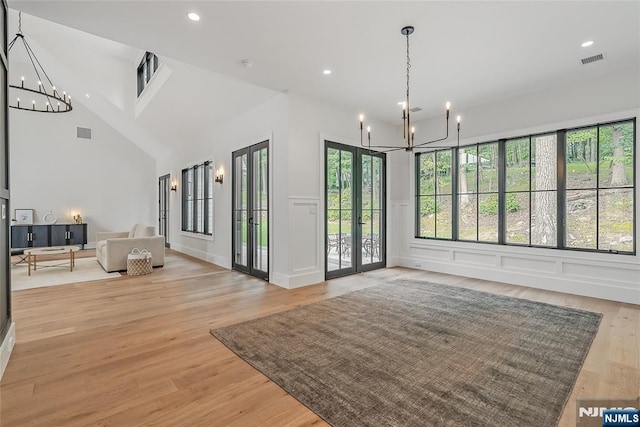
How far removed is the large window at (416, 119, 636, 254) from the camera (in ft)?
13.9

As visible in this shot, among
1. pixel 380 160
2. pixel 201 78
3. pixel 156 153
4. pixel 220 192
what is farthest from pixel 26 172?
pixel 380 160

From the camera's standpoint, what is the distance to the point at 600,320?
11.2 feet

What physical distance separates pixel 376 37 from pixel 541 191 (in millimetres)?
3667

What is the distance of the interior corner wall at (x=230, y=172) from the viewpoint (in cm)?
491

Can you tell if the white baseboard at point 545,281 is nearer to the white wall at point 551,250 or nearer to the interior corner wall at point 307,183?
the white wall at point 551,250

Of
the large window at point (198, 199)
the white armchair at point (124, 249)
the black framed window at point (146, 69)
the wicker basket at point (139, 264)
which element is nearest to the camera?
the wicker basket at point (139, 264)

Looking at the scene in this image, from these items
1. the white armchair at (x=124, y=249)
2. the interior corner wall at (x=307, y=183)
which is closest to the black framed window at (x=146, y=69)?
the white armchair at (x=124, y=249)

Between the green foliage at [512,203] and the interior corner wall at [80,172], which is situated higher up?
the interior corner wall at [80,172]

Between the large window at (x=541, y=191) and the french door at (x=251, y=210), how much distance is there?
10.9 feet

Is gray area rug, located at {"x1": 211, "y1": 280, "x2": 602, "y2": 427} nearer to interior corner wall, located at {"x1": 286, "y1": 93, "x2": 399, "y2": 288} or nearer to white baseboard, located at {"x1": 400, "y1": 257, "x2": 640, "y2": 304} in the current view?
white baseboard, located at {"x1": 400, "y1": 257, "x2": 640, "y2": 304}

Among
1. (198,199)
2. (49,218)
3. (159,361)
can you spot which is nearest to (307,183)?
(159,361)

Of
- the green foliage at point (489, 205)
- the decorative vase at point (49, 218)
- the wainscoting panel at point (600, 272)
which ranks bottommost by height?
the wainscoting panel at point (600, 272)

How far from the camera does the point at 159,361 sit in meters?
2.48

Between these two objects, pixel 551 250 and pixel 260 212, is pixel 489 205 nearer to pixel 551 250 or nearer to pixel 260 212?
pixel 551 250
